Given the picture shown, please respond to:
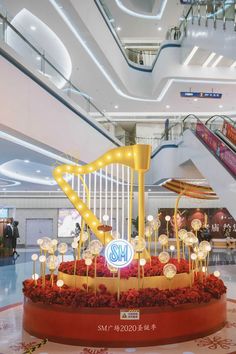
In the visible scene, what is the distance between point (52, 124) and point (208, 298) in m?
5.00

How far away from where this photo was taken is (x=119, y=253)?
5121 millimetres

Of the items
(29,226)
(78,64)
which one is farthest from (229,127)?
(29,226)

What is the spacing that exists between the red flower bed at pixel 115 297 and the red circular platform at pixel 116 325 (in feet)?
0.24

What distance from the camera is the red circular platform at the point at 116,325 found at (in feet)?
15.8

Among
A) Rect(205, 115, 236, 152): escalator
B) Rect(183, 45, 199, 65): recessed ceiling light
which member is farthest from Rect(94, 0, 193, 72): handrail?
Rect(205, 115, 236, 152): escalator

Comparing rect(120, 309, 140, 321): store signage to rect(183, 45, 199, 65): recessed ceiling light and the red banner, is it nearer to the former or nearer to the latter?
the red banner

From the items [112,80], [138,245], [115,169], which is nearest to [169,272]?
[138,245]

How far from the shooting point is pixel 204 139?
11.5 metres

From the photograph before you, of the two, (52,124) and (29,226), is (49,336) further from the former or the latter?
(29,226)

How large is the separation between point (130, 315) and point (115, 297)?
1.06ft

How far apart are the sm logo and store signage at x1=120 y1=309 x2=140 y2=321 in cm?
53

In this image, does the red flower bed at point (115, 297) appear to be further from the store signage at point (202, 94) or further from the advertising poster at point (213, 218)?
the advertising poster at point (213, 218)

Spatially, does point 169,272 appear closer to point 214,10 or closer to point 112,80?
point 214,10

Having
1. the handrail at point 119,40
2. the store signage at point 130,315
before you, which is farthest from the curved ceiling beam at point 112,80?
the store signage at point 130,315
